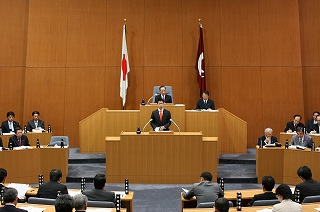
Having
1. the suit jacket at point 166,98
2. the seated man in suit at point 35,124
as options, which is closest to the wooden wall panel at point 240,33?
the suit jacket at point 166,98

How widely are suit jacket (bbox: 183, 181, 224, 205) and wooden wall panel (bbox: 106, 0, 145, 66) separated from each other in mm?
7829

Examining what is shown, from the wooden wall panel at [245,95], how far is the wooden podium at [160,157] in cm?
397

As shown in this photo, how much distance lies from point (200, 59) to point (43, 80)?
467cm

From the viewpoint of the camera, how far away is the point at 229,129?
12500 millimetres

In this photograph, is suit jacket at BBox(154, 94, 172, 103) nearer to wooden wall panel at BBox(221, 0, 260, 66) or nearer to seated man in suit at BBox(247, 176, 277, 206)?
wooden wall panel at BBox(221, 0, 260, 66)

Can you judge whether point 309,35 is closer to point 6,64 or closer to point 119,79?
point 119,79

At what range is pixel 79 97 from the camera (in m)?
13.8

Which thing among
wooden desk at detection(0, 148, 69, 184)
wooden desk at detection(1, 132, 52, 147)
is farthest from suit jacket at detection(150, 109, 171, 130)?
wooden desk at detection(1, 132, 52, 147)

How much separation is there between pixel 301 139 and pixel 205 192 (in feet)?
14.6

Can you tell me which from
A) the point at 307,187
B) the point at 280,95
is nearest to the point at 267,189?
the point at 307,187

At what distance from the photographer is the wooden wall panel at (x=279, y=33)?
13.8 meters

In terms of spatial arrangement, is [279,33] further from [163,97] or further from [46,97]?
[46,97]

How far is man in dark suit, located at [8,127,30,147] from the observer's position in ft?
33.8

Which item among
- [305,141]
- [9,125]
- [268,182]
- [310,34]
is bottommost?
[268,182]
